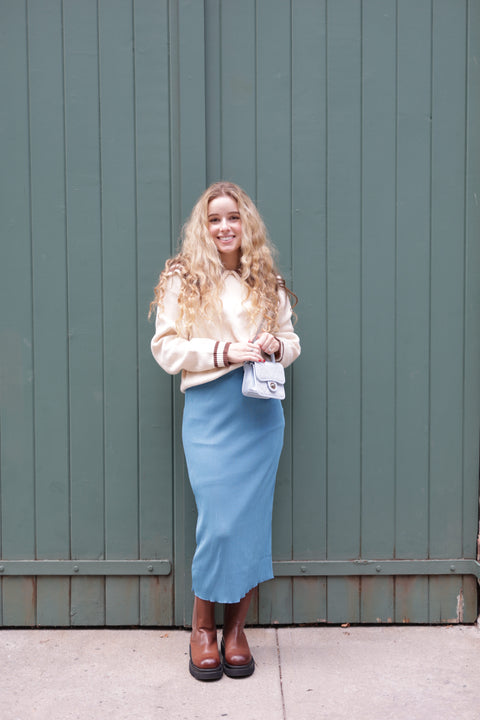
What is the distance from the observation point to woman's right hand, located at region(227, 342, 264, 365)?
221 cm

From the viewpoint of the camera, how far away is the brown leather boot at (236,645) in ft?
7.77

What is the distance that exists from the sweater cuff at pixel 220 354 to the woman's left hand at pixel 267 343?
0.11m

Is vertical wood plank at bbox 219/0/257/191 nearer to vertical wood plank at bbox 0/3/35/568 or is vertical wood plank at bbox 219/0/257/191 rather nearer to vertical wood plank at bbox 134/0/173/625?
vertical wood plank at bbox 134/0/173/625

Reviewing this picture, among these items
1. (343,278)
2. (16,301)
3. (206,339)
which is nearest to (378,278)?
(343,278)

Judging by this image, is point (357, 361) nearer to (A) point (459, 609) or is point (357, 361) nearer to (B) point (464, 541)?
(B) point (464, 541)

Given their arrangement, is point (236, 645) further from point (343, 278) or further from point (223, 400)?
point (343, 278)

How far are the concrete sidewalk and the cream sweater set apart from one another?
1.10 metres

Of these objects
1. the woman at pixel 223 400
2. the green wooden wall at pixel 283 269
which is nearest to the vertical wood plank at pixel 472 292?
the green wooden wall at pixel 283 269

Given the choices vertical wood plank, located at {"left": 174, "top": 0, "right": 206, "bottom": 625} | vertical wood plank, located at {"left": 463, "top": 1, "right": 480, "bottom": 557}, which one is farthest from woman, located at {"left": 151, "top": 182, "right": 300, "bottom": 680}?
vertical wood plank, located at {"left": 463, "top": 1, "right": 480, "bottom": 557}

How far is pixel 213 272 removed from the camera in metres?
2.33

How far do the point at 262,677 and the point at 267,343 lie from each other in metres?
1.25

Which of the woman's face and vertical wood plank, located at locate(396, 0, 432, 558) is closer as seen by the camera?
the woman's face

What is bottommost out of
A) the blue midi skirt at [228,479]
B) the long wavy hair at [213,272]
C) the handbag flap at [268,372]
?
the blue midi skirt at [228,479]

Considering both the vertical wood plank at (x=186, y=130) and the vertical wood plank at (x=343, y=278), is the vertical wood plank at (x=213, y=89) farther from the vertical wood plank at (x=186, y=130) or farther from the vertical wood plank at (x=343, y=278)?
the vertical wood plank at (x=343, y=278)
